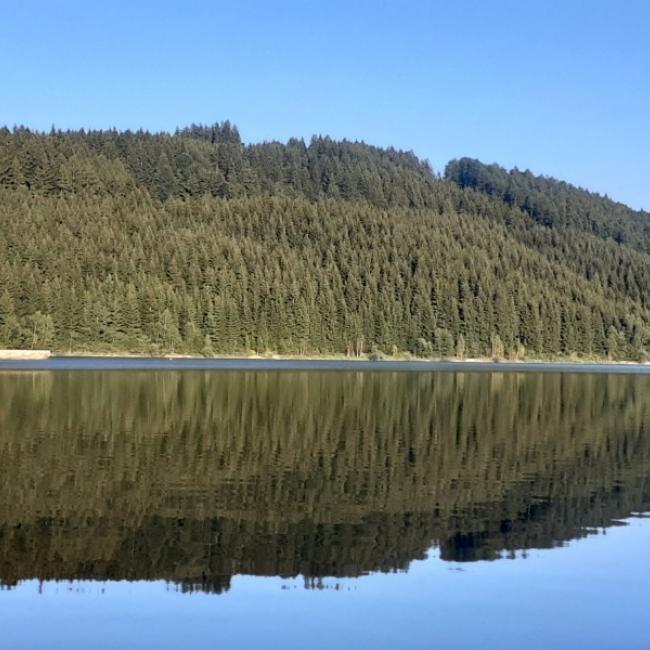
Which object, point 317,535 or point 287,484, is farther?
point 287,484

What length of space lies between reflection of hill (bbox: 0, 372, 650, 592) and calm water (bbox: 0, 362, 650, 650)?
0.11 m

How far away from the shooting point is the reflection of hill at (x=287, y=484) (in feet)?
75.2

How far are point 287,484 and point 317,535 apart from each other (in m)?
7.54

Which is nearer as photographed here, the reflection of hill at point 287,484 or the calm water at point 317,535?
the calm water at point 317,535

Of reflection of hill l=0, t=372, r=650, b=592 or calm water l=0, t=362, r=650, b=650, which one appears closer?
calm water l=0, t=362, r=650, b=650

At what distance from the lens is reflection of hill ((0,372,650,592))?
2291 centimetres

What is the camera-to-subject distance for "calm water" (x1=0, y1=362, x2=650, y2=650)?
18203 millimetres

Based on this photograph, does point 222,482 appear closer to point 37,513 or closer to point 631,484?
point 37,513

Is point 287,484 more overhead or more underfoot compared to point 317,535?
more overhead

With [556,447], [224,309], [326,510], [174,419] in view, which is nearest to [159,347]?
[224,309]

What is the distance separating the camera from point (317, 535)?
24.8 metres

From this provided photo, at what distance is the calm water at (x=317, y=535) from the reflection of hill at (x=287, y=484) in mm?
107

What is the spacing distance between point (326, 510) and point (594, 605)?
9.69 m

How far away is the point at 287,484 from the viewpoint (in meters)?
32.2
